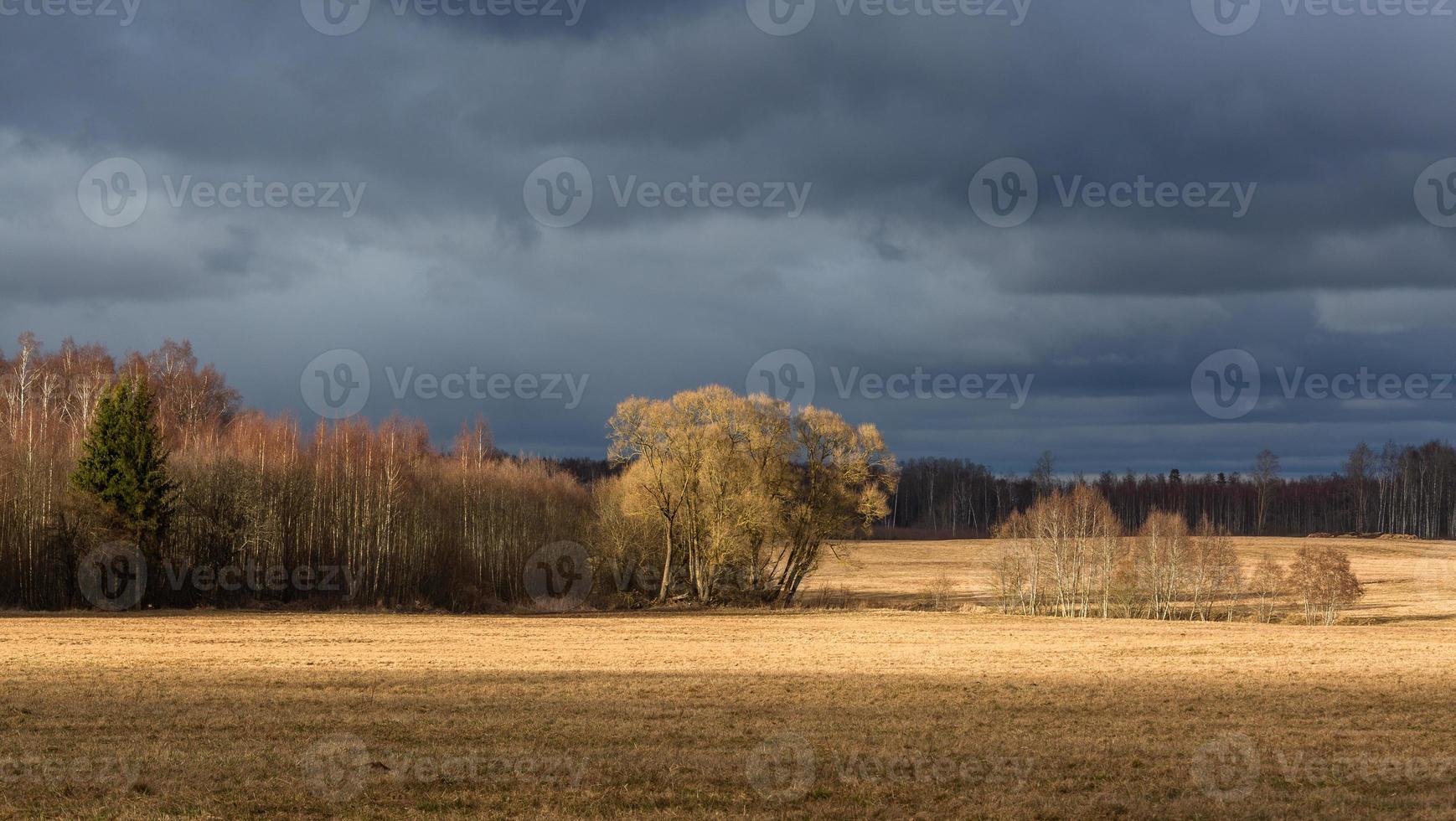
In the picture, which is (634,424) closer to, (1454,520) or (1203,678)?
(1203,678)

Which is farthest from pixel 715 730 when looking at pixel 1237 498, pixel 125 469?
pixel 1237 498

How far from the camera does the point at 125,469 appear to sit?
186 feet

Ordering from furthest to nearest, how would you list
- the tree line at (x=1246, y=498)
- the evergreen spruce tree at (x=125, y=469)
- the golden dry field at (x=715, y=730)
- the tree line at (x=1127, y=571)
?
the tree line at (x=1246, y=498) < the tree line at (x=1127, y=571) < the evergreen spruce tree at (x=125, y=469) < the golden dry field at (x=715, y=730)

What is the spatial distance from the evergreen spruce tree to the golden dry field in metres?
17.0

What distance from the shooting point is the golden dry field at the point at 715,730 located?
45.4 ft

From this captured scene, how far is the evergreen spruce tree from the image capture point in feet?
185

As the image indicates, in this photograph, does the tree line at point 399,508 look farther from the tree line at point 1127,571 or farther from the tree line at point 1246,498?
the tree line at point 1246,498

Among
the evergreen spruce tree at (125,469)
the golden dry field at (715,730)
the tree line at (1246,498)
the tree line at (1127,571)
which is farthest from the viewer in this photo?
the tree line at (1246,498)

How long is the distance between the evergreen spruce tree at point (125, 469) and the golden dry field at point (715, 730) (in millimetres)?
16985

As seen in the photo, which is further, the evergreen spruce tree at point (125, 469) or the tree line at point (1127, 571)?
the tree line at point (1127, 571)

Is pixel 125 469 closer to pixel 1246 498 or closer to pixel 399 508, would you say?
pixel 399 508

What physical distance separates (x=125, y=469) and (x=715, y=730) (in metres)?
Answer: 48.6

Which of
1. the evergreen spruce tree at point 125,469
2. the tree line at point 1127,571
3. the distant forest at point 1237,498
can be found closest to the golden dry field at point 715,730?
the evergreen spruce tree at point 125,469

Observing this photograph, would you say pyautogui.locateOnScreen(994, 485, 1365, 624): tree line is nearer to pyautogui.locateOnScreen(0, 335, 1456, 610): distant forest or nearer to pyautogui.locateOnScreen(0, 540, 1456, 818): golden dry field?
pyautogui.locateOnScreen(0, 335, 1456, 610): distant forest
